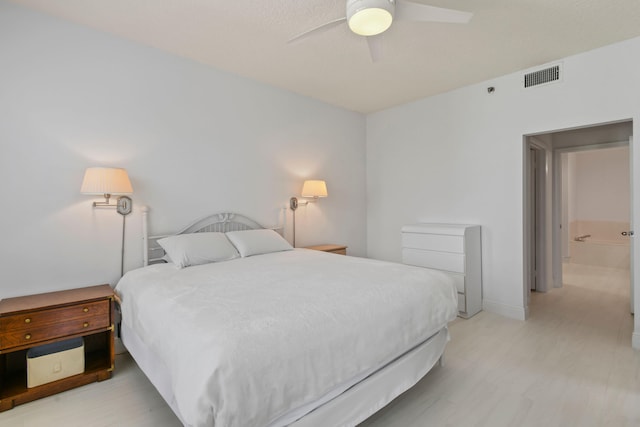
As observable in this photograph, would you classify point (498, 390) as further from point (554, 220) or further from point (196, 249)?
point (554, 220)

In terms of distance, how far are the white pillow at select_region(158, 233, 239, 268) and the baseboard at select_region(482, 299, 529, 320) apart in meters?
3.00

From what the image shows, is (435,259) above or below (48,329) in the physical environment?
above

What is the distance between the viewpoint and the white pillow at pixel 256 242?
3082 millimetres

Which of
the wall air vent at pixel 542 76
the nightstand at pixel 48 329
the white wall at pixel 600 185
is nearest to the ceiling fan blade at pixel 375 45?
the wall air vent at pixel 542 76

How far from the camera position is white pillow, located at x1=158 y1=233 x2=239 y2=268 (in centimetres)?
267

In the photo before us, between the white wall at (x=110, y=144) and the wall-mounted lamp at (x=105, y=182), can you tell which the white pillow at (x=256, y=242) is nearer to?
the white wall at (x=110, y=144)

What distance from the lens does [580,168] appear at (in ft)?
24.3

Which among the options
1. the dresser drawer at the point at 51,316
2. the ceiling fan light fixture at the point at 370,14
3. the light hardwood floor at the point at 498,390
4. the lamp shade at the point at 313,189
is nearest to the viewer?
the ceiling fan light fixture at the point at 370,14

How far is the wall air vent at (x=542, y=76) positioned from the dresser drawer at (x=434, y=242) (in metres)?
1.83

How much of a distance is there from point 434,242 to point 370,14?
8.96 feet

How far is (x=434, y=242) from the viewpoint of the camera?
3.73 meters

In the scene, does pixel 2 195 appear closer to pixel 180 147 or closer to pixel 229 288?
pixel 180 147

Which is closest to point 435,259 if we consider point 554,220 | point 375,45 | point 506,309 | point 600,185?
point 506,309

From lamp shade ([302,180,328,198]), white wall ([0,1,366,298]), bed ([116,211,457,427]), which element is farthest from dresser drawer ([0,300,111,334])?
lamp shade ([302,180,328,198])
